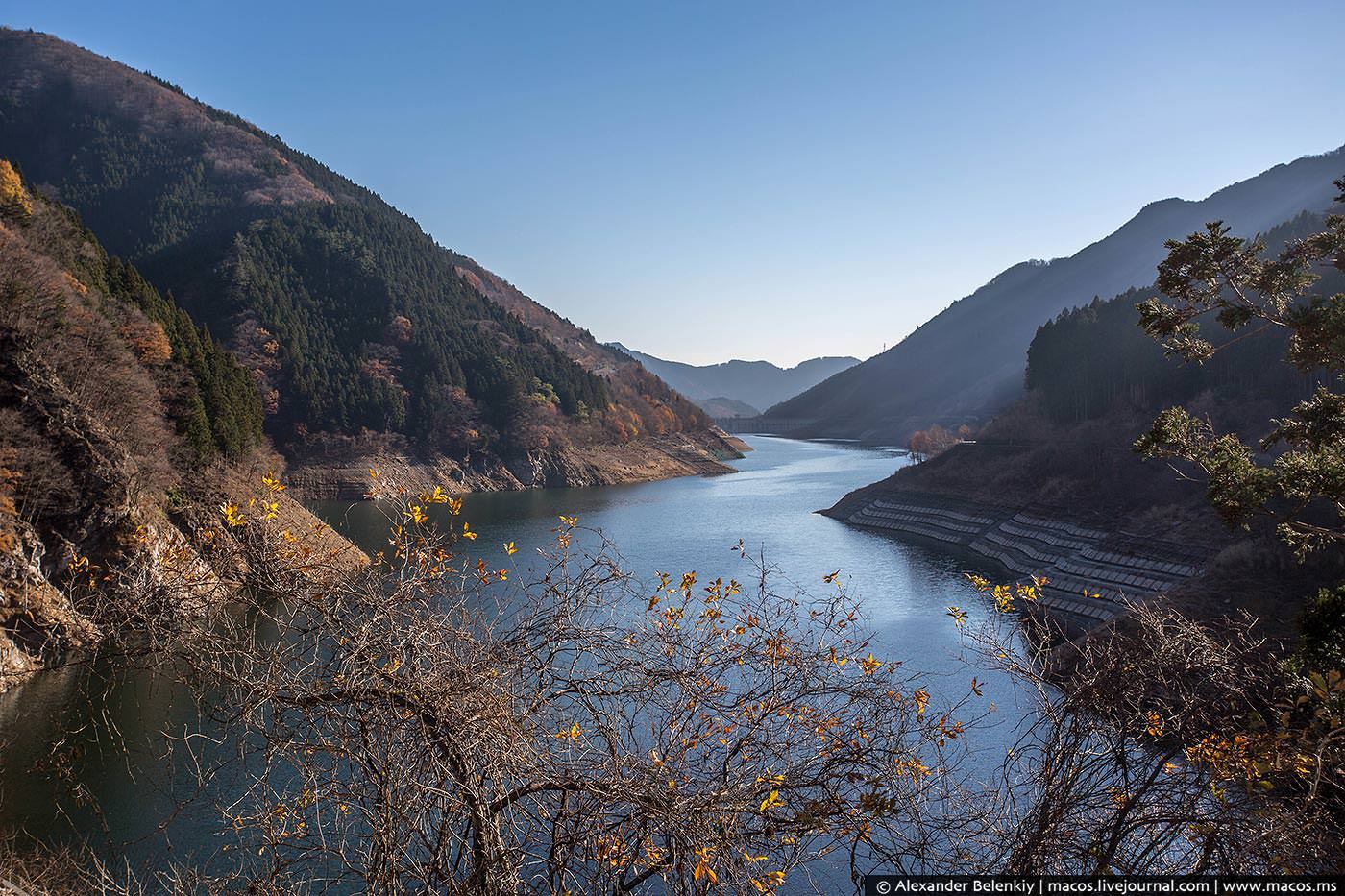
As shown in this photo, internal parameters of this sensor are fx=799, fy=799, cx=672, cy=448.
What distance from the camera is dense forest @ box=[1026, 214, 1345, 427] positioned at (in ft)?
108

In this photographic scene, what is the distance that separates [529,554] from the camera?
31766 millimetres

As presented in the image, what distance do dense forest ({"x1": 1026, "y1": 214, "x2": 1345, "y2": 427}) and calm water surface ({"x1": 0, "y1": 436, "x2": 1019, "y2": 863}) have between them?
13453mm

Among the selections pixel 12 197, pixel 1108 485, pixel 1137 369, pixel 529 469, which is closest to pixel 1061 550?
pixel 1108 485

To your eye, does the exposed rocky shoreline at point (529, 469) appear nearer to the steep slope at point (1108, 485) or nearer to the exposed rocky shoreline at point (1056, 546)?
the steep slope at point (1108, 485)

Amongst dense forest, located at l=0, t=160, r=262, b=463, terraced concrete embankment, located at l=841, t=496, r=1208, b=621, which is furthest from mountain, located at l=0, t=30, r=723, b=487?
terraced concrete embankment, located at l=841, t=496, r=1208, b=621

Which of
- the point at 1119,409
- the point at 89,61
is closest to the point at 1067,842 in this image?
the point at 1119,409

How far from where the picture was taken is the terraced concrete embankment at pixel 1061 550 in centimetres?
2359

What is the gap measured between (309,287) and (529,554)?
170 ft

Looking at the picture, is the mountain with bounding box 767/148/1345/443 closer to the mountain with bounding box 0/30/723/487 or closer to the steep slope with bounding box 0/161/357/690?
the mountain with bounding box 0/30/723/487

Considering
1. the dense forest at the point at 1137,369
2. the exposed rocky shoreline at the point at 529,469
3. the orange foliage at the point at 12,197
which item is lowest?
the exposed rocky shoreline at the point at 529,469

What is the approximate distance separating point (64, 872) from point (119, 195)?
94.0 meters

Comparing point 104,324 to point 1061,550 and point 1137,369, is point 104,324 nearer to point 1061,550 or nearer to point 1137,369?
point 1061,550

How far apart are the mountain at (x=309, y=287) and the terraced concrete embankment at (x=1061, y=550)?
32574 mm

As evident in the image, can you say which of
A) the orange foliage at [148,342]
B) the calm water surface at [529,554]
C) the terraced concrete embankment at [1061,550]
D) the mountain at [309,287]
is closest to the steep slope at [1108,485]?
the terraced concrete embankment at [1061,550]
